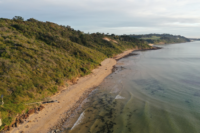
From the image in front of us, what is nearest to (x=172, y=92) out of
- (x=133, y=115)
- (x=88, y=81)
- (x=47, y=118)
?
(x=133, y=115)

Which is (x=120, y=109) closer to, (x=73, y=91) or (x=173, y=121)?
(x=173, y=121)

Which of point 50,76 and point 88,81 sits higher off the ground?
point 50,76

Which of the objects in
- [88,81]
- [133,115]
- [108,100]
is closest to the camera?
[133,115]

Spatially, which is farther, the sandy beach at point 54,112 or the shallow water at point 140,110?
the shallow water at point 140,110

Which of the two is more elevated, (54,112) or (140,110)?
(54,112)

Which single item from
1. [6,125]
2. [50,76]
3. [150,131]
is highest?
[50,76]

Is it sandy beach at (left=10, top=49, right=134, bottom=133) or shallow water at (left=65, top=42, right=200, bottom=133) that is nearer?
sandy beach at (left=10, top=49, right=134, bottom=133)

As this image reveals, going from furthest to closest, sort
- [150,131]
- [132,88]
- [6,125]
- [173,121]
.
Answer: [132,88] → [173,121] → [150,131] → [6,125]

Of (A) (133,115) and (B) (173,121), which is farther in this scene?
(A) (133,115)

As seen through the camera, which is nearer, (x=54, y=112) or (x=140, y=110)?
(x=54, y=112)
